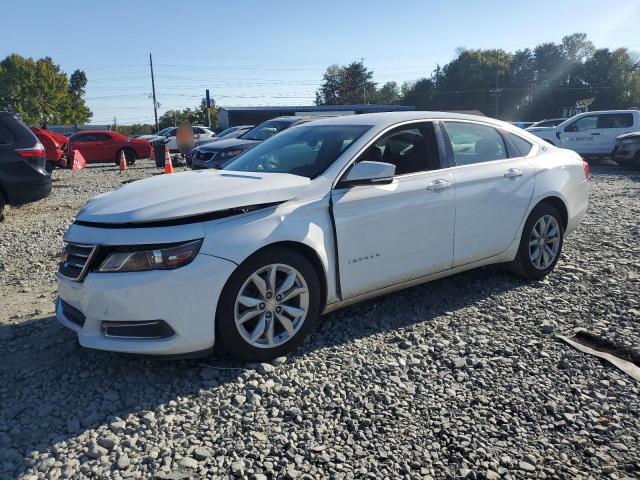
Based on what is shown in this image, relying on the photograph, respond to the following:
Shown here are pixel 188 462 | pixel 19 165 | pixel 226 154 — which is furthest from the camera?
pixel 226 154

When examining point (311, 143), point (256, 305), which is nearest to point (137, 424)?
point (256, 305)

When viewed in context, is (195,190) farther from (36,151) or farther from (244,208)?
(36,151)

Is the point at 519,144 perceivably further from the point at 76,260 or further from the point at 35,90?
the point at 35,90

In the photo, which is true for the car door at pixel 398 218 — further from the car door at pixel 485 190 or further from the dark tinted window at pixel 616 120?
the dark tinted window at pixel 616 120

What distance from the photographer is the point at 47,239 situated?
731 centimetres

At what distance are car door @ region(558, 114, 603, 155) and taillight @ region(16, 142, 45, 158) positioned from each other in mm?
15633

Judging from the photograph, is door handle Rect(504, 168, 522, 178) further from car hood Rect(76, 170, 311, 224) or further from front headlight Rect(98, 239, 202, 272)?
front headlight Rect(98, 239, 202, 272)

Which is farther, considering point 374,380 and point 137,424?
point 374,380

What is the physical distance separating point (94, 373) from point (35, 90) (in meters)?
82.5

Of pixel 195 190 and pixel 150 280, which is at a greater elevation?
pixel 195 190

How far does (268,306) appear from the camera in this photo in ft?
11.4

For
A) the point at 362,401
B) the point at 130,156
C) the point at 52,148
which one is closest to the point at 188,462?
the point at 362,401

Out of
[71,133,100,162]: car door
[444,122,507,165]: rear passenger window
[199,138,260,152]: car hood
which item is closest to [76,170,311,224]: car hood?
[444,122,507,165]: rear passenger window

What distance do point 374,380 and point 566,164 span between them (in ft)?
10.9
